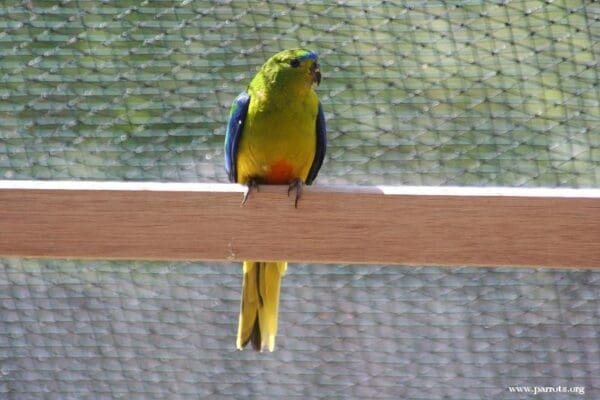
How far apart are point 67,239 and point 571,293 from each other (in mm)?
1338

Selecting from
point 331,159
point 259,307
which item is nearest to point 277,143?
point 259,307

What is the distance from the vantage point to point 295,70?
5.35ft

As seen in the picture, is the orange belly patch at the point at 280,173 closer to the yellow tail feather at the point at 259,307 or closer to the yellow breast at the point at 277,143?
the yellow breast at the point at 277,143

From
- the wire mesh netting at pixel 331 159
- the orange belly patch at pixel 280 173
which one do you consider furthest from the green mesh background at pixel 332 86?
the orange belly patch at pixel 280 173

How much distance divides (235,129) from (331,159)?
1.89ft

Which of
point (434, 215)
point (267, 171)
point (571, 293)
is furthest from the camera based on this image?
point (571, 293)

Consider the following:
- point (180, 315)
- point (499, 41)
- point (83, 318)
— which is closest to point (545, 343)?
point (499, 41)

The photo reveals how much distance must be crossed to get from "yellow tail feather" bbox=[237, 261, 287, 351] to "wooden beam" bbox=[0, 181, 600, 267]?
12.7 inches

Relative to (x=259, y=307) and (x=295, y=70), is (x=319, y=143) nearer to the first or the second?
(x=295, y=70)

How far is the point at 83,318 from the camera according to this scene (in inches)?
83.4

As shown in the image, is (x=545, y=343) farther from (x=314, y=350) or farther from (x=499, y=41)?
(x=499, y=41)

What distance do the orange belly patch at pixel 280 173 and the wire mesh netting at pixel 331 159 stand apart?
0.57m

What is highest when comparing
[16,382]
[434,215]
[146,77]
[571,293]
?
[434,215]

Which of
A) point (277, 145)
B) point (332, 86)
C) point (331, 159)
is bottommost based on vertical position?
point (331, 159)
